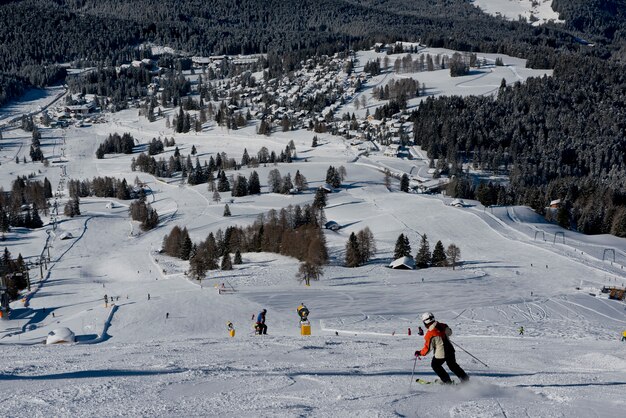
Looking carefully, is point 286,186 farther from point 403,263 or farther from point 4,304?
point 4,304

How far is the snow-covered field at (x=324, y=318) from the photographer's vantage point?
32.2 ft

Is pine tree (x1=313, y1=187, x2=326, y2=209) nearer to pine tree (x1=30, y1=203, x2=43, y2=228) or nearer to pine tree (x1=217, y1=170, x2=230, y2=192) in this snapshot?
pine tree (x1=217, y1=170, x2=230, y2=192)

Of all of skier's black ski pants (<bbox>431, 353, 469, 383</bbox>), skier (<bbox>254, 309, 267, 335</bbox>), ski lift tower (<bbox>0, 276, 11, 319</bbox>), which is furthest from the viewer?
ski lift tower (<bbox>0, 276, 11, 319</bbox>)

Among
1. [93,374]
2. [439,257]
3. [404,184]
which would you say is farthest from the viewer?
[404,184]

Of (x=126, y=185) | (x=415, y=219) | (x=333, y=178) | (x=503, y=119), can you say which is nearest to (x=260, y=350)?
(x=415, y=219)

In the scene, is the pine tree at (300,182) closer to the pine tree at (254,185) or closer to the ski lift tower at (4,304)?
the pine tree at (254,185)

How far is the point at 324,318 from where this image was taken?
36.8 meters

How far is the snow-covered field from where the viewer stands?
982 centimetres

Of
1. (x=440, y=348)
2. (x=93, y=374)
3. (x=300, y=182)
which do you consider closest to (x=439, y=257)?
(x=300, y=182)

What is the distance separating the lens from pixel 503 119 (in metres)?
158

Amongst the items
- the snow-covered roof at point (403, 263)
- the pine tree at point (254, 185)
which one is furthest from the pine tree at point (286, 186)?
the snow-covered roof at point (403, 263)

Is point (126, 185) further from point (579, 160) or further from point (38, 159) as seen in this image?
point (579, 160)

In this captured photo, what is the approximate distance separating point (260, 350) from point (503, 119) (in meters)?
154

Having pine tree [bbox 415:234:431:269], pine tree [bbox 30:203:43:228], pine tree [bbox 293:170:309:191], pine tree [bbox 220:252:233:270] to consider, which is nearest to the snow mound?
pine tree [bbox 30:203:43:228]
